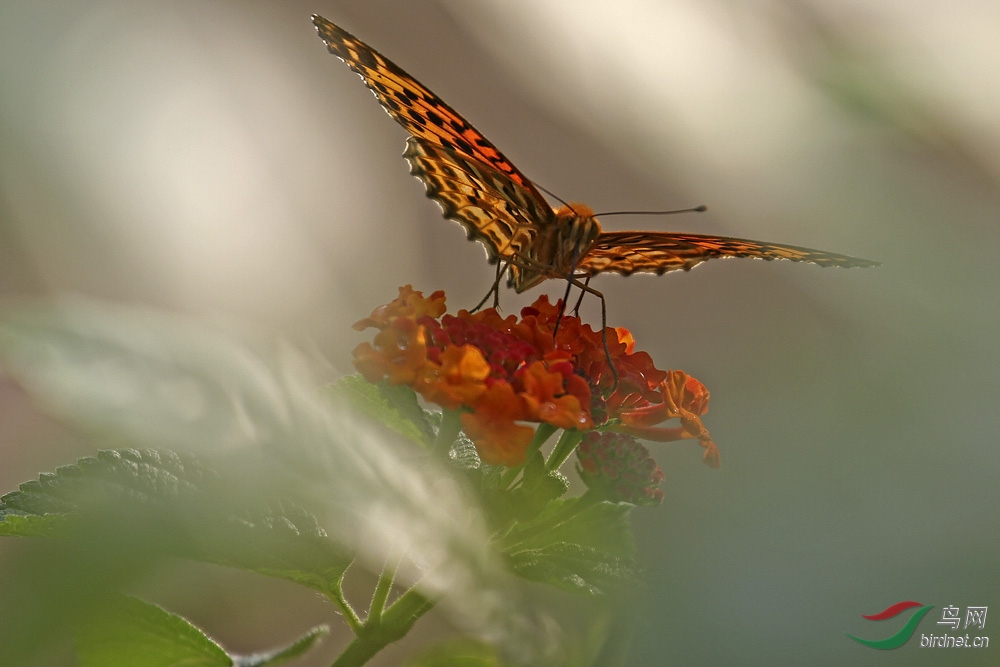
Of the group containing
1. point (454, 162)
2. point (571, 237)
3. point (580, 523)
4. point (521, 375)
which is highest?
point (454, 162)

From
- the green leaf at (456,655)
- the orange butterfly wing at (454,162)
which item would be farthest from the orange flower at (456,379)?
the orange butterfly wing at (454,162)

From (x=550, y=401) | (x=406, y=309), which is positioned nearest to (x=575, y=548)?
(x=550, y=401)

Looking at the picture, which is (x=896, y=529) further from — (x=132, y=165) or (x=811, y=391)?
(x=132, y=165)

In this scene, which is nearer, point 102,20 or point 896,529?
point 896,529

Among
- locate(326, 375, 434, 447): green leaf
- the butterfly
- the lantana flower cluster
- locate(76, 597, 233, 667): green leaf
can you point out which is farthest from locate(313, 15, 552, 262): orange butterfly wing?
locate(76, 597, 233, 667): green leaf

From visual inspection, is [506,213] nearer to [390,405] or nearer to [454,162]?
[454,162]

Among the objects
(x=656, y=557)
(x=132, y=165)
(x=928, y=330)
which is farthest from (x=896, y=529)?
(x=132, y=165)
